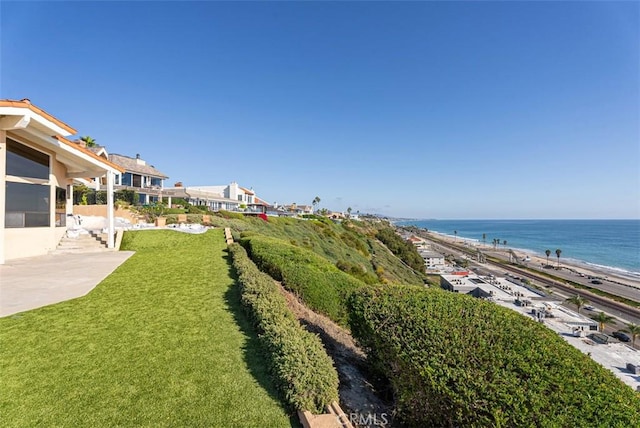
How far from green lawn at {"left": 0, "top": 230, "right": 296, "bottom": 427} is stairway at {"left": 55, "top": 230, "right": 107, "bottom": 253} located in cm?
687

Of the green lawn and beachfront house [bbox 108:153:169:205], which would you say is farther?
beachfront house [bbox 108:153:169:205]

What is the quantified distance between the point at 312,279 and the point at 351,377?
4.13 meters

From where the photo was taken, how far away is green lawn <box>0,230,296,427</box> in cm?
364

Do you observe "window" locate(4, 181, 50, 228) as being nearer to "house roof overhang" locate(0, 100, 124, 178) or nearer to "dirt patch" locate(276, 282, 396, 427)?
"house roof overhang" locate(0, 100, 124, 178)

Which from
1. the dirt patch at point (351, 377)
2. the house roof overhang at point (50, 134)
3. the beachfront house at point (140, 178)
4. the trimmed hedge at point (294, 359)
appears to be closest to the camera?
the trimmed hedge at point (294, 359)

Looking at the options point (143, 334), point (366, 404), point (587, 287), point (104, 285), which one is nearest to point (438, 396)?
point (366, 404)

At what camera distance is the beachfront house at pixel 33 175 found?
10500 mm

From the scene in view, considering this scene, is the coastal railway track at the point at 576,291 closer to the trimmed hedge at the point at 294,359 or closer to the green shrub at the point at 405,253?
the green shrub at the point at 405,253

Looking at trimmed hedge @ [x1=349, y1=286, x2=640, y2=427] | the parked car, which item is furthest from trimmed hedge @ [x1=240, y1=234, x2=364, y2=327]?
the parked car

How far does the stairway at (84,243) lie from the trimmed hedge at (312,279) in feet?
27.4

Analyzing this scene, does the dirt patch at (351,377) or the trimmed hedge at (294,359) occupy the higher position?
the trimmed hedge at (294,359)

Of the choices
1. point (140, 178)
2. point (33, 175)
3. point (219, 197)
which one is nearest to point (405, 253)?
point (219, 197)

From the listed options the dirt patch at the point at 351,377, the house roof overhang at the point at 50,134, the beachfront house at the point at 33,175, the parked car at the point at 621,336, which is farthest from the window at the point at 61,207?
the parked car at the point at 621,336

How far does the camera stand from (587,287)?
4653 cm
